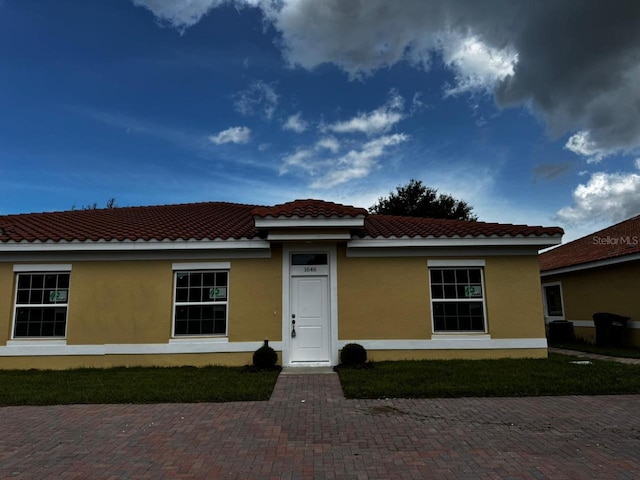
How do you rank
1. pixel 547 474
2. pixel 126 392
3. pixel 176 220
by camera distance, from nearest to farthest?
1. pixel 547 474
2. pixel 126 392
3. pixel 176 220

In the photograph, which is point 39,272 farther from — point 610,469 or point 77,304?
point 610,469

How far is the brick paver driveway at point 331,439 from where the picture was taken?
14.1 feet

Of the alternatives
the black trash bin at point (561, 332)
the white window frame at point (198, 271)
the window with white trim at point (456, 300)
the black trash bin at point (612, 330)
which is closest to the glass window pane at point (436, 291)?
the window with white trim at point (456, 300)

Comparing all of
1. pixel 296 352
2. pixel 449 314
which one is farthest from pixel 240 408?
pixel 449 314

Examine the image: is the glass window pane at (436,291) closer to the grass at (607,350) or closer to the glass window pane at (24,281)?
the grass at (607,350)

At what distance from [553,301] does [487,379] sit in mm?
12844

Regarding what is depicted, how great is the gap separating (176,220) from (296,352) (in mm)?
5694

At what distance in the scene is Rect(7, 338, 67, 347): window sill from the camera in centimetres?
1017

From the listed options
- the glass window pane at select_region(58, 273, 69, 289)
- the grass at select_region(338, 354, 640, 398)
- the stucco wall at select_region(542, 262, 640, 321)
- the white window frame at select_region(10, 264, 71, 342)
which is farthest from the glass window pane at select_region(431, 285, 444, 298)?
the glass window pane at select_region(58, 273, 69, 289)

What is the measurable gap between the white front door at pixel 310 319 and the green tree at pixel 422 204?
25.7 m

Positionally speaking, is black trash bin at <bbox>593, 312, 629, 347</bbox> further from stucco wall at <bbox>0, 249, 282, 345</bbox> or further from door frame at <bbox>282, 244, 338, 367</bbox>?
stucco wall at <bbox>0, 249, 282, 345</bbox>

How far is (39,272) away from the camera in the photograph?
34.4 ft

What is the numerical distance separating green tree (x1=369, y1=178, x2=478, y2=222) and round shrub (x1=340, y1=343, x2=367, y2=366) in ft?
85.9

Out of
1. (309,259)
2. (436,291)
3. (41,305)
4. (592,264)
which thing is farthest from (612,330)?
(41,305)
